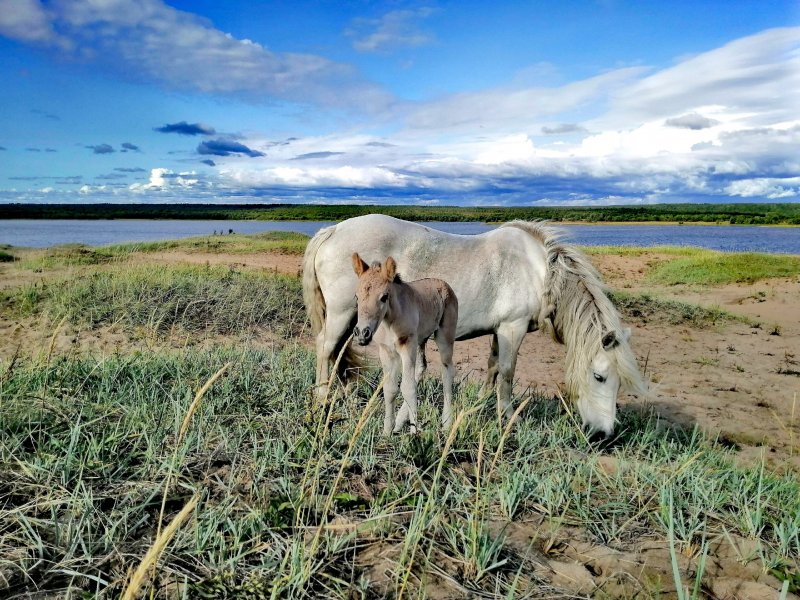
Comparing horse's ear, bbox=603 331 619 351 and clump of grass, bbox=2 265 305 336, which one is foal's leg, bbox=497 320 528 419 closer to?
horse's ear, bbox=603 331 619 351

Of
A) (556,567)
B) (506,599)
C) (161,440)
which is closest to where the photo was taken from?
(506,599)

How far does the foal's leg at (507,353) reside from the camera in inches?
220

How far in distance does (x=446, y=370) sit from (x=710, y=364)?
8020 millimetres

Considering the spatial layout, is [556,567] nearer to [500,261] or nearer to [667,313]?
[500,261]

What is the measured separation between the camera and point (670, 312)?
14.6 metres

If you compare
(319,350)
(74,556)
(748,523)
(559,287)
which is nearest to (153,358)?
(319,350)

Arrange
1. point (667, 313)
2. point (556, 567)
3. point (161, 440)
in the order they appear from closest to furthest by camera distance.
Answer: point (556, 567), point (161, 440), point (667, 313)

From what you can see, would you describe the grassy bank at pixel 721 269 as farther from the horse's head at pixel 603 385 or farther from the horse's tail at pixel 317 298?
the horse's tail at pixel 317 298

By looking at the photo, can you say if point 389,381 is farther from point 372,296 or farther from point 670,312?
point 670,312

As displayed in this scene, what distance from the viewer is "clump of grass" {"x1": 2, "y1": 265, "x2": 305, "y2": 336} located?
9742mm

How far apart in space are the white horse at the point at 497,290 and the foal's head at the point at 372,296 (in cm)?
192

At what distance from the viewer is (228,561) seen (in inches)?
94.0

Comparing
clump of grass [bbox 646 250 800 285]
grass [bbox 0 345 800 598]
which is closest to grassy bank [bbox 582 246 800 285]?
clump of grass [bbox 646 250 800 285]

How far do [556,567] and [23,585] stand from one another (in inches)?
100
